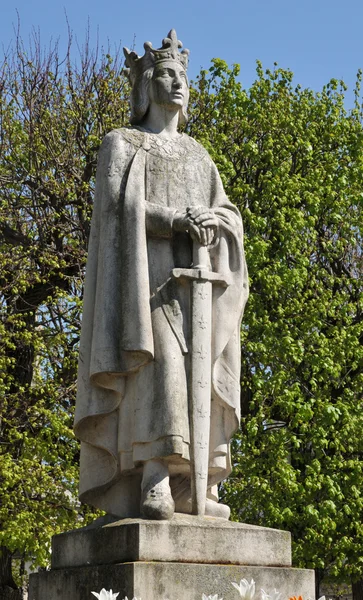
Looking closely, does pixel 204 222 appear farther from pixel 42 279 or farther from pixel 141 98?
pixel 42 279

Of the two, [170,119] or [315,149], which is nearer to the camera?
[170,119]

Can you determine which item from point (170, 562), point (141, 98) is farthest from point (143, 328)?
point (141, 98)

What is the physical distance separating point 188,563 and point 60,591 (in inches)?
36.0

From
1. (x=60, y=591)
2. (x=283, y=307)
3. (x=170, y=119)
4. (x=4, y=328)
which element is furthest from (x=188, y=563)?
(x=283, y=307)

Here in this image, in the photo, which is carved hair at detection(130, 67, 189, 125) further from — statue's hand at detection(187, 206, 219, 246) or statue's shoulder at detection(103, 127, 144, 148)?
statue's hand at detection(187, 206, 219, 246)

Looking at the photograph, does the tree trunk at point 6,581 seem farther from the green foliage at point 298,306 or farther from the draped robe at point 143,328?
the draped robe at point 143,328

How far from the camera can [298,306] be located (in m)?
20.9

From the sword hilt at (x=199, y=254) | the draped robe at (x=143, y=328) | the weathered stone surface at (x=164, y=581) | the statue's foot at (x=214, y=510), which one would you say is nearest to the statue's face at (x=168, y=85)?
the draped robe at (x=143, y=328)

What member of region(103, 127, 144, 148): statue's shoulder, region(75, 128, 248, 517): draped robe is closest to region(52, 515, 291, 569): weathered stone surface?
region(75, 128, 248, 517): draped robe

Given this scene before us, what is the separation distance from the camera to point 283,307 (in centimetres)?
2117

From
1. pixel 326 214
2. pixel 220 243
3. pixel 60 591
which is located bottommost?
pixel 60 591

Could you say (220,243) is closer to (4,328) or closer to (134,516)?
(134,516)

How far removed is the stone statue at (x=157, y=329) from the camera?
7734 millimetres

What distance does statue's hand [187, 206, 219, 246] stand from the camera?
26.7 ft
